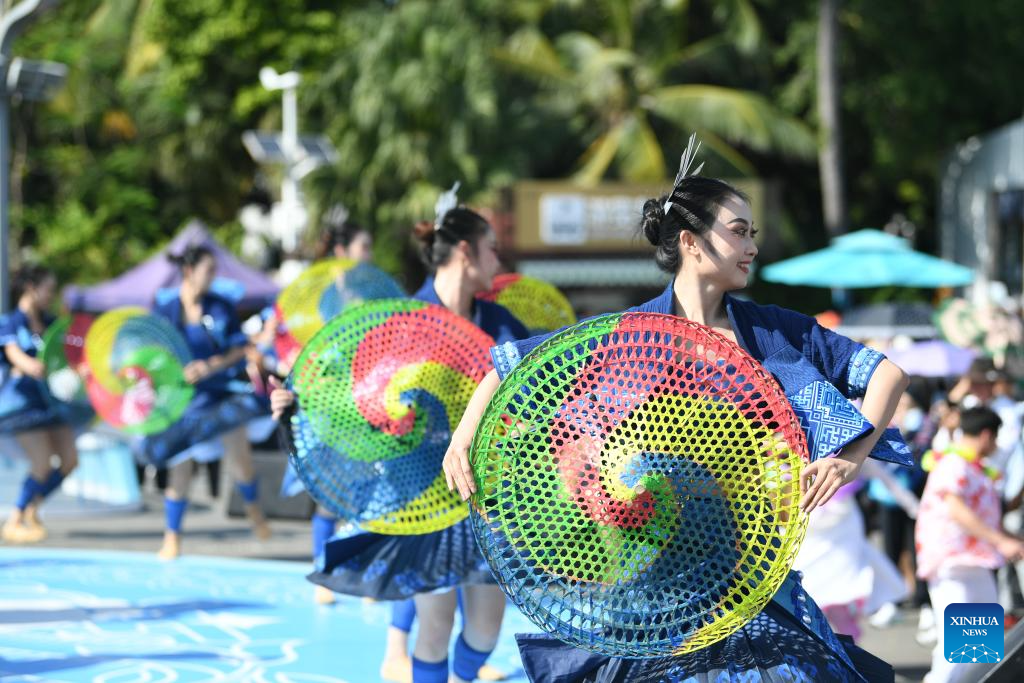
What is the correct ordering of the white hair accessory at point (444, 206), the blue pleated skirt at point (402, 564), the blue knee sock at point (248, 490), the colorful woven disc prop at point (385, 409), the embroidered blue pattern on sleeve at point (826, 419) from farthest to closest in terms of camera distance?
the blue knee sock at point (248, 490), the white hair accessory at point (444, 206), the blue pleated skirt at point (402, 564), the colorful woven disc prop at point (385, 409), the embroidered blue pattern on sleeve at point (826, 419)

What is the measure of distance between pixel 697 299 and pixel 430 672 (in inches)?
75.5

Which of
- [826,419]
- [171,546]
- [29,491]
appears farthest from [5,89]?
[826,419]

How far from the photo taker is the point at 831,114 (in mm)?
23500

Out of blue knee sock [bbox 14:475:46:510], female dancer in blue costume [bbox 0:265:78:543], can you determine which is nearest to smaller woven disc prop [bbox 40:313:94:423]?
female dancer in blue costume [bbox 0:265:78:543]

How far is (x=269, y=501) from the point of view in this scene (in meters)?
11.6

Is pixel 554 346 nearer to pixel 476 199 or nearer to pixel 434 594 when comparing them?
pixel 434 594

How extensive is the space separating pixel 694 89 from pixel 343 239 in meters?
19.0

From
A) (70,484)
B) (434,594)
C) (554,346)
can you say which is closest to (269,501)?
(70,484)

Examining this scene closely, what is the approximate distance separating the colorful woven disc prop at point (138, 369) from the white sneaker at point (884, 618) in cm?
428

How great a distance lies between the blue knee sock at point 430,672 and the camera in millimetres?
5008

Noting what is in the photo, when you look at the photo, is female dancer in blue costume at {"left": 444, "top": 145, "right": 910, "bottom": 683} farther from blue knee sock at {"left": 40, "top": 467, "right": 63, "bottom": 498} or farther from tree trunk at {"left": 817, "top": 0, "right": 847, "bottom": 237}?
tree trunk at {"left": 817, "top": 0, "right": 847, "bottom": 237}

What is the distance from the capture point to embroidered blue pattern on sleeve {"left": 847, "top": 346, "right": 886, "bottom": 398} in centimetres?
358

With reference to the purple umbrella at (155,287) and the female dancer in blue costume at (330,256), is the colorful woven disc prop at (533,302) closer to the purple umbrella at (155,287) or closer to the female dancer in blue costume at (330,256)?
the female dancer in blue costume at (330,256)

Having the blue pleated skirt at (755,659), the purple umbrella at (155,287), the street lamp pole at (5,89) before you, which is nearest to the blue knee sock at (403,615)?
the blue pleated skirt at (755,659)
